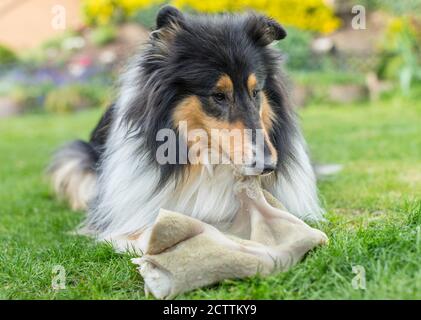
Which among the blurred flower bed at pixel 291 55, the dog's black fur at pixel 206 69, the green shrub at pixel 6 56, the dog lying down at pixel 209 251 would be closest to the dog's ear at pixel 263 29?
the dog's black fur at pixel 206 69

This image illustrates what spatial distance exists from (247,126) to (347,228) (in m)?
0.97

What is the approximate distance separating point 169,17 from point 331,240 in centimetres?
161

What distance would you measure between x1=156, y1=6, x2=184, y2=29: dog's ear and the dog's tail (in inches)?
73.1

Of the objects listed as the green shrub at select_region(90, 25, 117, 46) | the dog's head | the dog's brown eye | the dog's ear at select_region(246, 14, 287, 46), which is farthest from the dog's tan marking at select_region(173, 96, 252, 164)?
the green shrub at select_region(90, 25, 117, 46)

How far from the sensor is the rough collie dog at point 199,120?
138 inches

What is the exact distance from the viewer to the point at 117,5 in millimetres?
16828

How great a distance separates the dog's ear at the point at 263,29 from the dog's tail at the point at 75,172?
204cm

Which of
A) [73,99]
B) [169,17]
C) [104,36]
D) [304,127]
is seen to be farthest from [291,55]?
[169,17]

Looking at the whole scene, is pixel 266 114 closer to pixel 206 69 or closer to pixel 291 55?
pixel 206 69

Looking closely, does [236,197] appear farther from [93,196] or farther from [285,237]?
[93,196]

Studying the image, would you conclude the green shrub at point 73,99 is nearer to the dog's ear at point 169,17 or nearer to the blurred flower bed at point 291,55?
the blurred flower bed at point 291,55

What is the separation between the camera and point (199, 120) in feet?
11.8

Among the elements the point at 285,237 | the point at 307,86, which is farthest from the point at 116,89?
the point at 307,86

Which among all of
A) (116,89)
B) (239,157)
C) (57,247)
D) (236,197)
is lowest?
(57,247)
